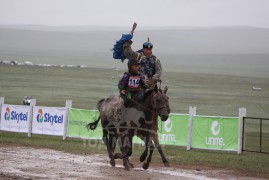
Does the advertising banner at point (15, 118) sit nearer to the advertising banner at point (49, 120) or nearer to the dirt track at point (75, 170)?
the advertising banner at point (49, 120)

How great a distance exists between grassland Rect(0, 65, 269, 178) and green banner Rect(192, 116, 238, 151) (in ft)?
1.18

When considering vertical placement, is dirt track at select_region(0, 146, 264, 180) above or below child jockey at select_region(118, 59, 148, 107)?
below

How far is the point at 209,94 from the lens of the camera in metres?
61.7

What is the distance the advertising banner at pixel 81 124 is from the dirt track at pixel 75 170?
4982 millimetres

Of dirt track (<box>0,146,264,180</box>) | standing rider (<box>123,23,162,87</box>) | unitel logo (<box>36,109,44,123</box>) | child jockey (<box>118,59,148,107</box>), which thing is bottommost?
dirt track (<box>0,146,264,180</box>)

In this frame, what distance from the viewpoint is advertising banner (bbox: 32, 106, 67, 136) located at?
25.2m

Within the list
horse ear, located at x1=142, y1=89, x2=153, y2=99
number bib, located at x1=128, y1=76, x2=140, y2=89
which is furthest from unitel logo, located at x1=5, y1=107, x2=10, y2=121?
horse ear, located at x1=142, y1=89, x2=153, y2=99

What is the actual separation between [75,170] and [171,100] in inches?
1427

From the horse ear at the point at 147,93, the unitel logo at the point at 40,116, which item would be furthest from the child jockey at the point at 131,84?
the unitel logo at the point at 40,116

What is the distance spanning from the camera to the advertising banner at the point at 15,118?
2645 centimetres

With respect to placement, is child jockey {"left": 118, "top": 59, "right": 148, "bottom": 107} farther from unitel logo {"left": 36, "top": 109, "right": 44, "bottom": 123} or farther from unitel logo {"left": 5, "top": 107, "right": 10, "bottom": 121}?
unitel logo {"left": 5, "top": 107, "right": 10, "bottom": 121}

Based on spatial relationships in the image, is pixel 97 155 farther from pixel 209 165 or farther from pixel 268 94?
pixel 268 94

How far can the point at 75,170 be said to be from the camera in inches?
625

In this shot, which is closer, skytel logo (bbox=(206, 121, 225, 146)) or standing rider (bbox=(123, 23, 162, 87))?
standing rider (bbox=(123, 23, 162, 87))
